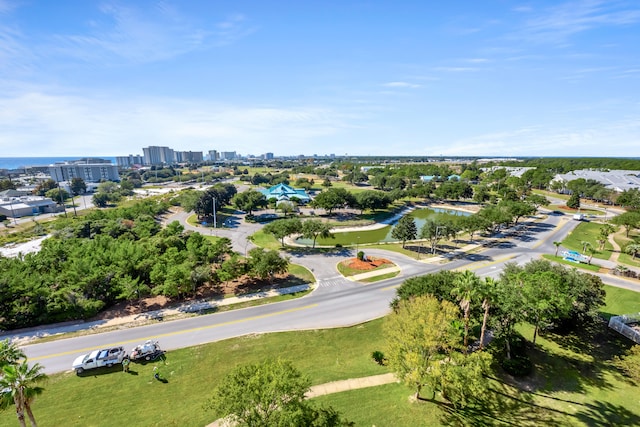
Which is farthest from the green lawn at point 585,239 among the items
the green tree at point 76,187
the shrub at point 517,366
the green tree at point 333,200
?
the green tree at point 76,187

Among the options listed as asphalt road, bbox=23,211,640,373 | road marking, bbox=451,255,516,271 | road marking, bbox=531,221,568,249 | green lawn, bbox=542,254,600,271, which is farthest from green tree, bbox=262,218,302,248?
road marking, bbox=531,221,568,249

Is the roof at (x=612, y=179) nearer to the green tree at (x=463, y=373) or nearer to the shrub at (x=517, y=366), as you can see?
the shrub at (x=517, y=366)

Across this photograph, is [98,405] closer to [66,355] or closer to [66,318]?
[66,355]

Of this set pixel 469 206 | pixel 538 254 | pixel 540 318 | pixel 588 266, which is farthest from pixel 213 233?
pixel 469 206

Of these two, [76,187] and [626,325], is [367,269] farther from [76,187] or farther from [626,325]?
[76,187]

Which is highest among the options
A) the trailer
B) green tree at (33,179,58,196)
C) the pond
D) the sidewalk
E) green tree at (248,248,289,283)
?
green tree at (33,179,58,196)

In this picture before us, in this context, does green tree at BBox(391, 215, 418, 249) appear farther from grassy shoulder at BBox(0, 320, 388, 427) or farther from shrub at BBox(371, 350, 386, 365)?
shrub at BBox(371, 350, 386, 365)
